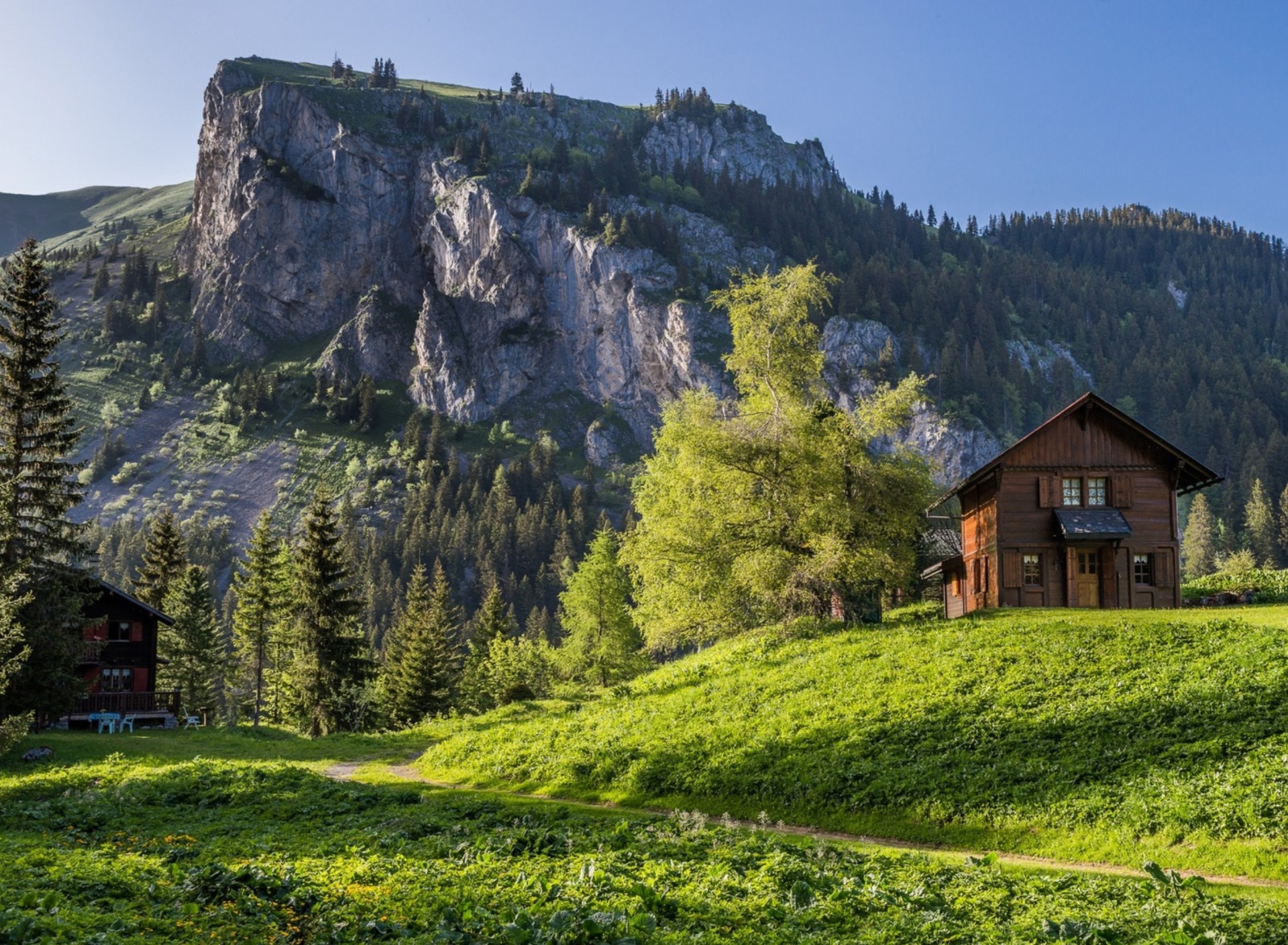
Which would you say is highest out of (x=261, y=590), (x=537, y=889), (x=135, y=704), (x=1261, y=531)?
(x=1261, y=531)

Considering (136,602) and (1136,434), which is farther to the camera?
(136,602)

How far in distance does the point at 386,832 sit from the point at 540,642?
68511 mm

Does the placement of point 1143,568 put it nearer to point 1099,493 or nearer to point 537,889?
point 1099,493

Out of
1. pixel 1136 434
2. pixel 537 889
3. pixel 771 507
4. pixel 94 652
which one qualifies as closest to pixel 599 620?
pixel 771 507

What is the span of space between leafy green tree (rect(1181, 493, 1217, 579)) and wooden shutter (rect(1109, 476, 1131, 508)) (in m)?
106

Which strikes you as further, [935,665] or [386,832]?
[935,665]

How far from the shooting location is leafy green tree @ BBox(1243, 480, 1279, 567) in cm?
13438

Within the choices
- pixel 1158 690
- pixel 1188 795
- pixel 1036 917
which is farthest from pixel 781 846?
pixel 1158 690

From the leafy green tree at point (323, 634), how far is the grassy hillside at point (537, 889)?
37425 mm

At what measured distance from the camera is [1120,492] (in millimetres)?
44875

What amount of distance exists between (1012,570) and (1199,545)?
116375 millimetres

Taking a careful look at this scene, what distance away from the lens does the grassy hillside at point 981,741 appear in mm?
19078

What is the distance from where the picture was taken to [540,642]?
86125 millimetres

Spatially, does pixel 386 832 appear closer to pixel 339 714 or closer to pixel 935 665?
pixel 935 665
